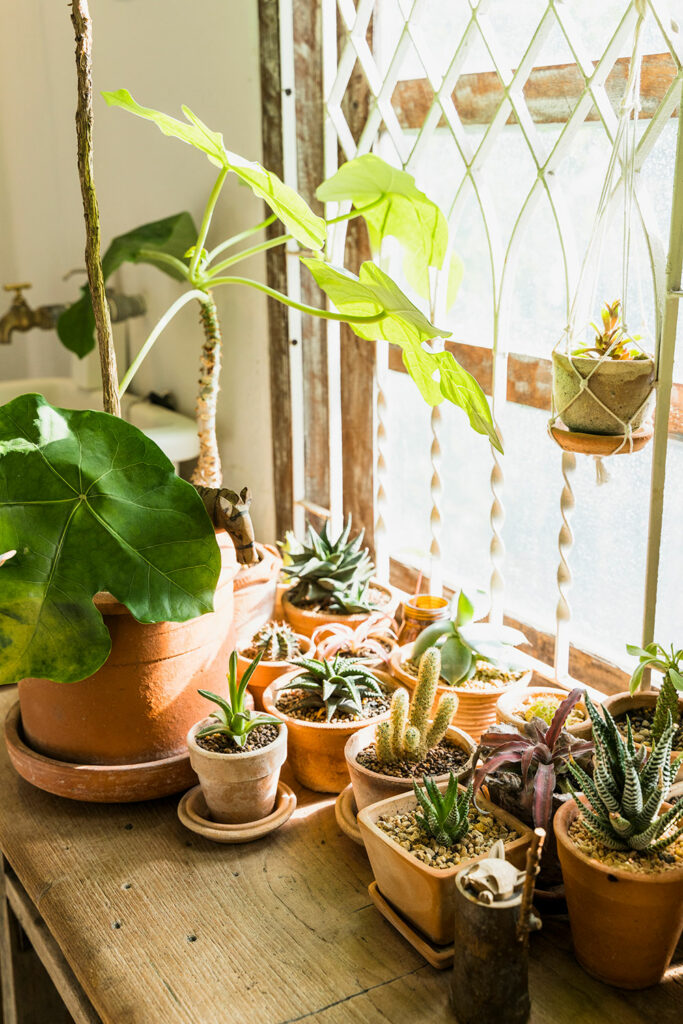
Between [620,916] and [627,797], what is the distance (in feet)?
0.37

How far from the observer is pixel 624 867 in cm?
90

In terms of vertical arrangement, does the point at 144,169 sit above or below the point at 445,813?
above

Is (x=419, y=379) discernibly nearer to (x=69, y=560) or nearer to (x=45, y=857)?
(x=69, y=560)

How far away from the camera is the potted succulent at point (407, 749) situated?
110 cm

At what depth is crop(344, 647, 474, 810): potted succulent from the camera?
1.10 meters

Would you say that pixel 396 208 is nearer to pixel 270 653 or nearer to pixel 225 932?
pixel 270 653

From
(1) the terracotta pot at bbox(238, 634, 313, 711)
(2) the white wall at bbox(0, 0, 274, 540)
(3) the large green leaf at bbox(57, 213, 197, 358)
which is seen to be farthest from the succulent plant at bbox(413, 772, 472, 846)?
(3) the large green leaf at bbox(57, 213, 197, 358)

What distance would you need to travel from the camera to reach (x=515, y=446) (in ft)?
A: 5.23

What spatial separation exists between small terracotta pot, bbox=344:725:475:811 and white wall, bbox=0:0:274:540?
2.72 ft

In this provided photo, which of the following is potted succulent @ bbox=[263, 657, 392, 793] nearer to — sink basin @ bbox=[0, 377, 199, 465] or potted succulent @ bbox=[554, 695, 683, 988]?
potted succulent @ bbox=[554, 695, 683, 988]

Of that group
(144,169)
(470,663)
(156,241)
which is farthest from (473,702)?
(144,169)

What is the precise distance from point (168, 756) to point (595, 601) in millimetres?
724

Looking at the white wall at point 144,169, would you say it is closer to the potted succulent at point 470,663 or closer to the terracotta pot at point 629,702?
the potted succulent at point 470,663

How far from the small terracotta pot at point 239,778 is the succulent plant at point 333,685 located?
3.5 inches
